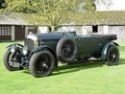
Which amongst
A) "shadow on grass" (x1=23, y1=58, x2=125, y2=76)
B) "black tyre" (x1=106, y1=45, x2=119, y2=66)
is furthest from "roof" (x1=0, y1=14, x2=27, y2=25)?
"black tyre" (x1=106, y1=45, x2=119, y2=66)

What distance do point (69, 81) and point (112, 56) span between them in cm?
436

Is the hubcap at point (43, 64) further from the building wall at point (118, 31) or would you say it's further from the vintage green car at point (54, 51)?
the building wall at point (118, 31)

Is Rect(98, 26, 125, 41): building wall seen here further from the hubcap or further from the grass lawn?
the hubcap

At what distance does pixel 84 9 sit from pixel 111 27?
17296mm

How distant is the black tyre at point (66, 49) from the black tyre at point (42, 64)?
0.55m

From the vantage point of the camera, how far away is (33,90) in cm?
920

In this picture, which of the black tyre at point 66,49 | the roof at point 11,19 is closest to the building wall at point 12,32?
the roof at point 11,19

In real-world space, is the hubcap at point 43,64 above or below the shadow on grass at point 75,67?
above

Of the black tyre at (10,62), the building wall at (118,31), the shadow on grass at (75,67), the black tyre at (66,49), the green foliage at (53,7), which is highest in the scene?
the green foliage at (53,7)

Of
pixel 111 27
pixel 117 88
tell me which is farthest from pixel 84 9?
pixel 117 88

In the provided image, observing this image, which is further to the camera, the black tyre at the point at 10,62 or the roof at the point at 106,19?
the roof at the point at 106,19

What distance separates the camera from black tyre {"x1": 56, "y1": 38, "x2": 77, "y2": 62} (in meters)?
12.4

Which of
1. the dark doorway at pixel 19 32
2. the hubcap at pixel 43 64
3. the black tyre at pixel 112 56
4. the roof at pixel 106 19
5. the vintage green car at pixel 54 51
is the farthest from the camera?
the dark doorway at pixel 19 32

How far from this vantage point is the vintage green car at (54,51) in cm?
1163
